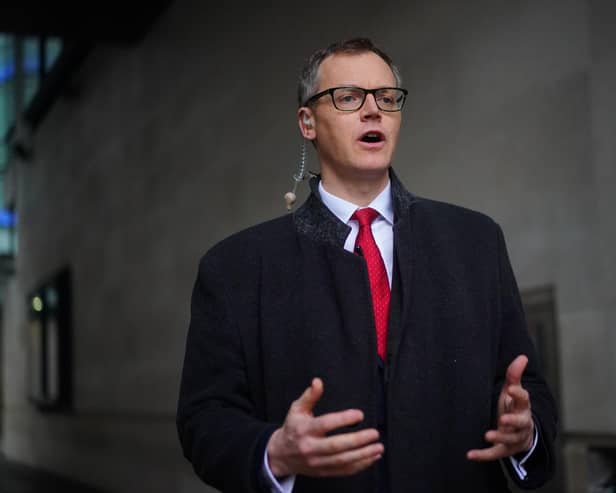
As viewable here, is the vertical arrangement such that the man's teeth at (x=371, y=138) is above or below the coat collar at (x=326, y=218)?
above

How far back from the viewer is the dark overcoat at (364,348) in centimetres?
174

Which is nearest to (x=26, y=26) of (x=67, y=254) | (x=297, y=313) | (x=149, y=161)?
(x=149, y=161)

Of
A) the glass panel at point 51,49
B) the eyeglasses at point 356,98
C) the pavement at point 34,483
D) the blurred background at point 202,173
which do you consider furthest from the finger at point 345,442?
the glass panel at point 51,49

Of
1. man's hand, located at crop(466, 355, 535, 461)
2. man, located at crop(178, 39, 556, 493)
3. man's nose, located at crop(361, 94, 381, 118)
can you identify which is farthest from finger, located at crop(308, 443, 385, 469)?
man's nose, located at crop(361, 94, 381, 118)

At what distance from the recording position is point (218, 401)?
1.82 m

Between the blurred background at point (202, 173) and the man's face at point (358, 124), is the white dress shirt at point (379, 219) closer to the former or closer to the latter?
the man's face at point (358, 124)

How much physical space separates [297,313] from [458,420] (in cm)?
36

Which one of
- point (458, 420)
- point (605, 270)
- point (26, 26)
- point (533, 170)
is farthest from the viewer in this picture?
point (26, 26)

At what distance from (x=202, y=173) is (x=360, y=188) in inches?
248

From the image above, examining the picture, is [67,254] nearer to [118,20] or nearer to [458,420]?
[118,20]

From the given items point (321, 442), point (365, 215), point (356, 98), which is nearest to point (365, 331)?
point (365, 215)

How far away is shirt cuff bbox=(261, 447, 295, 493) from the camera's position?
64.7 inches

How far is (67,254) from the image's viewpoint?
13.1 metres

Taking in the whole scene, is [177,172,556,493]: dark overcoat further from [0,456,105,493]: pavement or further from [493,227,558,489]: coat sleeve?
[0,456,105,493]: pavement
